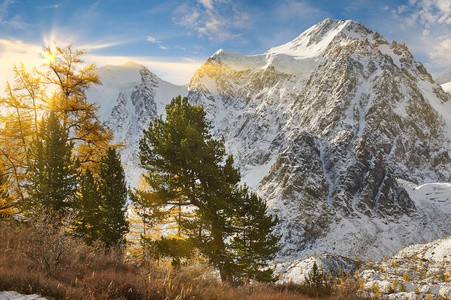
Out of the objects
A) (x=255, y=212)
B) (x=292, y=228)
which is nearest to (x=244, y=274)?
(x=255, y=212)

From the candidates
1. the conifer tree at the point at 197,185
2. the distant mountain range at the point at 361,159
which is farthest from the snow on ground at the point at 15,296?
the distant mountain range at the point at 361,159

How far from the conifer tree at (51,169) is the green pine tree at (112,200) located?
5.40 ft

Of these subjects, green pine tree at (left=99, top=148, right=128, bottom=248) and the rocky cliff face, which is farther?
the rocky cliff face

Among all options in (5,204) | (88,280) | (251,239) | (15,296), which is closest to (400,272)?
(251,239)

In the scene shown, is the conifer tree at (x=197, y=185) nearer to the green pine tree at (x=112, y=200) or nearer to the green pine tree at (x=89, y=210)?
the green pine tree at (x=112, y=200)

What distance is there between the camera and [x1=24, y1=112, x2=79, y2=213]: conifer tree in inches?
574

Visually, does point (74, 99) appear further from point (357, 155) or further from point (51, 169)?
point (357, 155)

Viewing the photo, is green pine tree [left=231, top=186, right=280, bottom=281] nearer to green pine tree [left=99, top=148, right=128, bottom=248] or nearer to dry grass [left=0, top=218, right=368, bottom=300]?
dry grass [left=0, top=218, right=368, bottom=300]

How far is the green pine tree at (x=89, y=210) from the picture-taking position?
643 inches

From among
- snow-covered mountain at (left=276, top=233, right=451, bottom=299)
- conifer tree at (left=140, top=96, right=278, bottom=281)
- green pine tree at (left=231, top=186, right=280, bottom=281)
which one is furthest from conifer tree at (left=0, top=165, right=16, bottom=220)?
snow-covered mountain at (left=276, top=233, right=451, bottom=299)

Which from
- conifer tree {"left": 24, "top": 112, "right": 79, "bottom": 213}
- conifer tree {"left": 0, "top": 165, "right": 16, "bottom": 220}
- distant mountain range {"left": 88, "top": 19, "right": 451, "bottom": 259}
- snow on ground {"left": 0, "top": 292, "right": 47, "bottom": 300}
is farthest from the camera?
distant mountain range {"left": 88, "top": 19, "right": 451, "bottom": 259}

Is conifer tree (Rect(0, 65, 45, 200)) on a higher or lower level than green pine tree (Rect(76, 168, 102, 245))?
higher

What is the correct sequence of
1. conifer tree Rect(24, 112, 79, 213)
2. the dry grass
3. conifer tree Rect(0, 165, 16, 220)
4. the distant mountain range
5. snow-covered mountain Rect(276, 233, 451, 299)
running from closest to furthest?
the dry grass, snow-covered mountain Rect(276, 233, 451, 299), conifer tree Rect(0, 165, 16, 220), conifer tree Rect(24, 112, 79, 213), the distant mountain range

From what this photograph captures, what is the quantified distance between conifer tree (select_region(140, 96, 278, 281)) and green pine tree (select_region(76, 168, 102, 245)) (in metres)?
4.95
